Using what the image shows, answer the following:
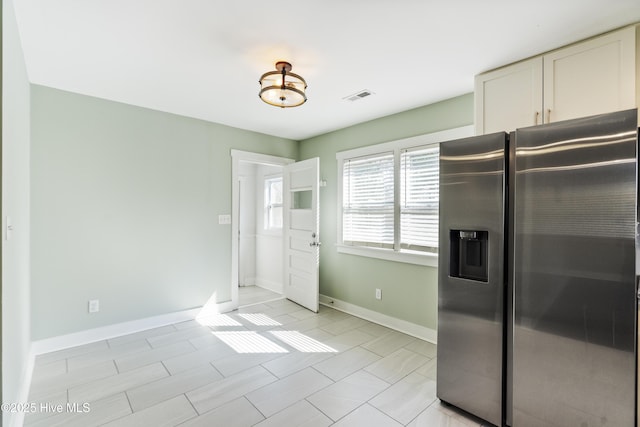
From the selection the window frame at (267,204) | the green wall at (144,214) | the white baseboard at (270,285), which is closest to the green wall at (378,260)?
the green wall at (144,214)

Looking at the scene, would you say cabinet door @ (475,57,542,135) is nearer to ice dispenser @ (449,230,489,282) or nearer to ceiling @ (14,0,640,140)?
ceiling @ (14,0,640,140)

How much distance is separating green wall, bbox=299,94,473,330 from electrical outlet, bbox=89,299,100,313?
8.67 feet

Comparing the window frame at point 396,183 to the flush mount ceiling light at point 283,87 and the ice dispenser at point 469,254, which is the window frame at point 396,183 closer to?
the ice dispenser at point 469,254

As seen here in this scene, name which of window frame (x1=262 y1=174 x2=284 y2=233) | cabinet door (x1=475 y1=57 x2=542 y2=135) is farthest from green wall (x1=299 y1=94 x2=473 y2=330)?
window frame (x1=262 y1=174 x2=284 y2=233)

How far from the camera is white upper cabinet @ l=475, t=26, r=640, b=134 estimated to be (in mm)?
1786

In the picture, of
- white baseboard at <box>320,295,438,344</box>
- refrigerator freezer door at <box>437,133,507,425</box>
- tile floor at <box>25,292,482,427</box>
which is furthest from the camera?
white baseboard at <box>320,295,438,344</box>

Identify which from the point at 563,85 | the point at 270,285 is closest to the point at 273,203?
the point at 270,285

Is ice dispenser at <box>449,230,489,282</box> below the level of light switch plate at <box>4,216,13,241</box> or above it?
below

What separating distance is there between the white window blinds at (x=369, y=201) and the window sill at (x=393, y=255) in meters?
0.07

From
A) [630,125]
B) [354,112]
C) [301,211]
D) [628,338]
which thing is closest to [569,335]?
[628,338]

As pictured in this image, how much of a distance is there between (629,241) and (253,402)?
7.78 ft

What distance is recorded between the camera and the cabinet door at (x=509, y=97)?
2.13 meters

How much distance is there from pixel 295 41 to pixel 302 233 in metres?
2.60

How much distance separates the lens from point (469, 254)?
2.06 metres
